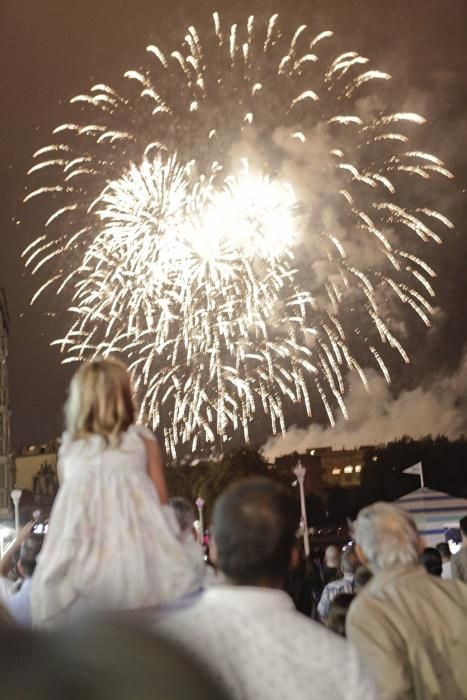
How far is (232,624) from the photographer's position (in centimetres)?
296

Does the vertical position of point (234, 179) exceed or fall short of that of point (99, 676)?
it exceeds it

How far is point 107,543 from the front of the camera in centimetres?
399

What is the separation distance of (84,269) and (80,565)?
25423mm

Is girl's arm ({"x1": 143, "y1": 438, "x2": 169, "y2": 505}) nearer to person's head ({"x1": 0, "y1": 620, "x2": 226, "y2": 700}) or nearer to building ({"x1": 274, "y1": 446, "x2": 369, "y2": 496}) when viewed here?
person's head ({"x1": 0, "y1": 620, "x2": 226, "y2": 700})

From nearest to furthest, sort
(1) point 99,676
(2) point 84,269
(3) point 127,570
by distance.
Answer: (1) point 99,676, (3) point 127,570, (2) point 84,269

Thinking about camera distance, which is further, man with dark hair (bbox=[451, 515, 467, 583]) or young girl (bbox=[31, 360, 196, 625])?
man with dark hair (bbox=[451, 515, 467, 583])

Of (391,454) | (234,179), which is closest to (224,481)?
(391,454)

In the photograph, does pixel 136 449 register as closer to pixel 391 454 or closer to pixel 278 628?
pixel 278 628

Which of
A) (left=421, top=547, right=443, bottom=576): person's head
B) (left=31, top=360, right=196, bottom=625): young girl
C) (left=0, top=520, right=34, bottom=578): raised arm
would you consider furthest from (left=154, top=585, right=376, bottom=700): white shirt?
(left=421, top=547, right=443, bottom=576): person's head

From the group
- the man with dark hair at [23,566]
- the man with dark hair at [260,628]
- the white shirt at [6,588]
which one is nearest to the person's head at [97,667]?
the man with dark hair at [260,628]

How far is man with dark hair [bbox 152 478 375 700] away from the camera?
287cm

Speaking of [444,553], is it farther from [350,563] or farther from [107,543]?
[107,543]

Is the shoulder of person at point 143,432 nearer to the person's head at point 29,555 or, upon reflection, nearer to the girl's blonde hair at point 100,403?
the girl's blonde hair at point 100,403

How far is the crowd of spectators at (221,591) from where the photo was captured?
2.86 meters
